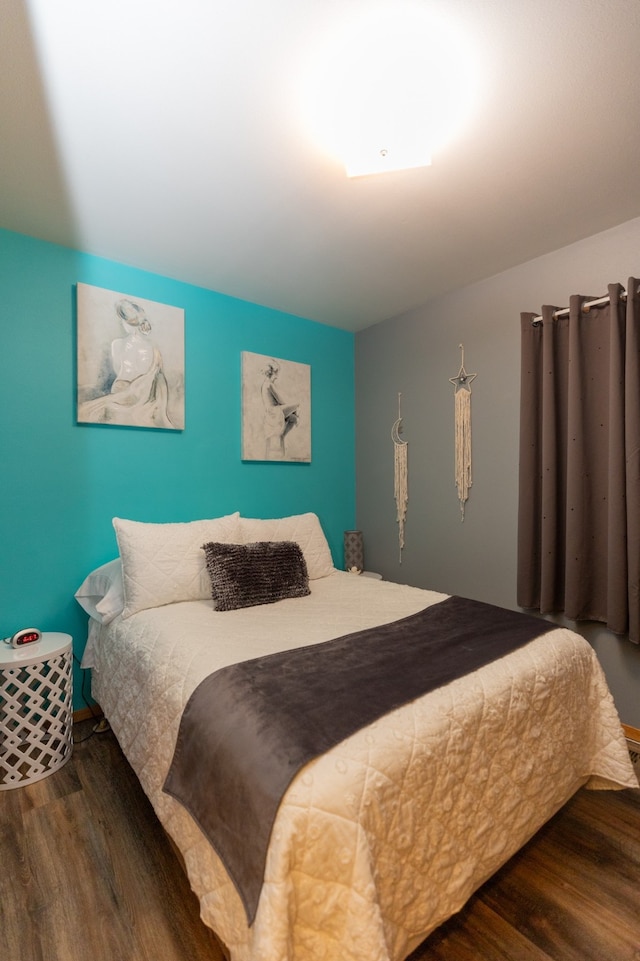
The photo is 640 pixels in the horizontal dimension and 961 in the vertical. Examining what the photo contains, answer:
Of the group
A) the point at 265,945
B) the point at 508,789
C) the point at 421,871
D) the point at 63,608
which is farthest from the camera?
the point at 63,608

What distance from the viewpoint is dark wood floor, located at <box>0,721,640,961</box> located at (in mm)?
1149

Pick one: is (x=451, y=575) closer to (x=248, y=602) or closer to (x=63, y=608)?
(x=248, y=602)

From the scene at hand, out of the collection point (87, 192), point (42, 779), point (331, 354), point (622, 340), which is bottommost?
point (42, 779)

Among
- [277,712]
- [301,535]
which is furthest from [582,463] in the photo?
[277,712]

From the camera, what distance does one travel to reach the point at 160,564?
2104mm

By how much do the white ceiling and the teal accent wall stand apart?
0.22 m

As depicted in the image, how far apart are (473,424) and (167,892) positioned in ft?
8.65

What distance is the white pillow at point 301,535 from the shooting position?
8.35 feet

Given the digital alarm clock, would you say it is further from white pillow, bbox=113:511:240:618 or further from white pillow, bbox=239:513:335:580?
white pillow, bbox=239:513:335:580

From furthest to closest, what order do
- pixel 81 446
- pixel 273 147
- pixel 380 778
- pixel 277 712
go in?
pixel 81 446 → pixel 273 147 → pixel 277 712 → pixel 380 778

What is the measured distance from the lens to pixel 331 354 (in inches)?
137

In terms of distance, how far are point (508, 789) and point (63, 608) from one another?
2179 mm

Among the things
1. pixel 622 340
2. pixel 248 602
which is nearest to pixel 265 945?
pixel 248 602

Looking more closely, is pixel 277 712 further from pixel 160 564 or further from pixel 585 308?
pixel 585 308
